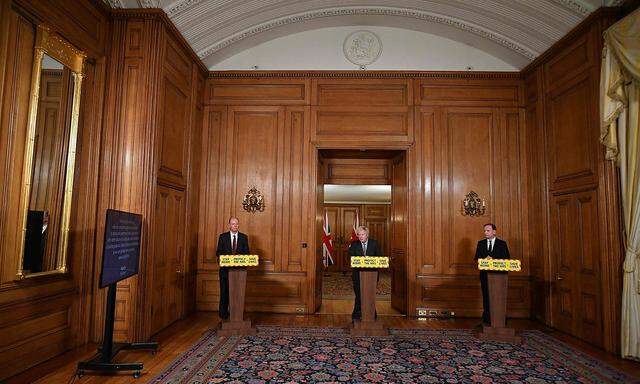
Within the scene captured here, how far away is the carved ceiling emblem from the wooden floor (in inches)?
165

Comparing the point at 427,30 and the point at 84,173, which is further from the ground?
the point at 427,30

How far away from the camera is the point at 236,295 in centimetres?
532

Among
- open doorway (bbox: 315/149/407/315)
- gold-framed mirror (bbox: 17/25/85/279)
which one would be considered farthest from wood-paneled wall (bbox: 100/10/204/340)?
open doorway (bbox: 315/149/407/315)

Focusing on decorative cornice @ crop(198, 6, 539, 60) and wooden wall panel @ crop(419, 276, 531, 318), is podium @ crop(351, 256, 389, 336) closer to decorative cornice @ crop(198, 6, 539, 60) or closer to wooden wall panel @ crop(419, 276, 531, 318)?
wooden wall panel @ crop(419, 276, 531, 318)

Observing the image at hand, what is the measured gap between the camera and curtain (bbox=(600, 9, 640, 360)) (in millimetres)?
4402

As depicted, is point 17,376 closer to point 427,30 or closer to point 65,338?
point 65,338

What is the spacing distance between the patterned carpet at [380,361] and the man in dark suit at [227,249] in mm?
612

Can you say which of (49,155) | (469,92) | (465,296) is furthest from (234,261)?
(469,92)

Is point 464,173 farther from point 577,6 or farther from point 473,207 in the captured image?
point 577,6

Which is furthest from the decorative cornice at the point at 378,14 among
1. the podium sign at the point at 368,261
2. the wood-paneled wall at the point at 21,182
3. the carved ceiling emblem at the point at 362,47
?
the podium sign at the point at 368,261

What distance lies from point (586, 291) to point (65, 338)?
6.09m

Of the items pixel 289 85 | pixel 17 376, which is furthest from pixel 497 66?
pixel 17 376

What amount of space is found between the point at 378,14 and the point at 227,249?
4392mm

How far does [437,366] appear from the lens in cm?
406
